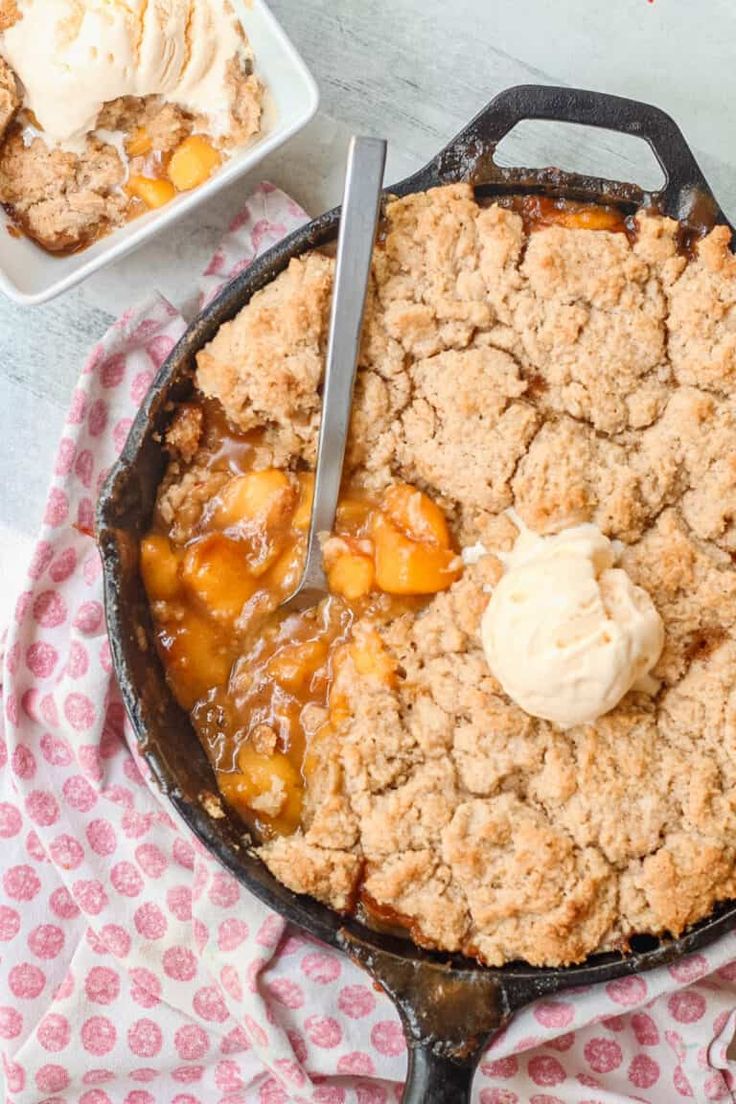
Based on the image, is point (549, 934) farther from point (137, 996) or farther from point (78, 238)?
point (78, 238)

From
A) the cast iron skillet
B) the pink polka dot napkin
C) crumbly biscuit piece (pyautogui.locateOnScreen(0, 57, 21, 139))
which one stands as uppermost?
crumbly biscuit piece (pyautogui.locateOnScreen(0, 57, 21, 139))

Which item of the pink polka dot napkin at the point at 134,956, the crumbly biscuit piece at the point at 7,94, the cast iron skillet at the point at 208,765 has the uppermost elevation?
the crumbly biscuit piece at the point at 7,94

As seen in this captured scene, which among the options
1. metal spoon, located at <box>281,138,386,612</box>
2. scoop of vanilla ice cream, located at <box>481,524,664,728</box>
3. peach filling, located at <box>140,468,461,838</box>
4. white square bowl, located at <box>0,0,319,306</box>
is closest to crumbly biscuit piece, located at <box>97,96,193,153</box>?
white square bowl, located at <box>0,0,319,306</box>

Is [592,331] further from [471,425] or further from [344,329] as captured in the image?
[344,329]

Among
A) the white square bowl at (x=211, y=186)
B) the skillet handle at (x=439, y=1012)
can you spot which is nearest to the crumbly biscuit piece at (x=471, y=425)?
the white square bowl at (x=211, y=186)

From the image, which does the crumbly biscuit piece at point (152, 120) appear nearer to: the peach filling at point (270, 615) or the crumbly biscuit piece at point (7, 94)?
the crumbly biscuit piece at point (7, 94)

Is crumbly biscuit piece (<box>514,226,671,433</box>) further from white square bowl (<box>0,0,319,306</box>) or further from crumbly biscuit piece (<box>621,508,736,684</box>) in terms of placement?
white square bowl (<box>0,0,319,306</box>)
